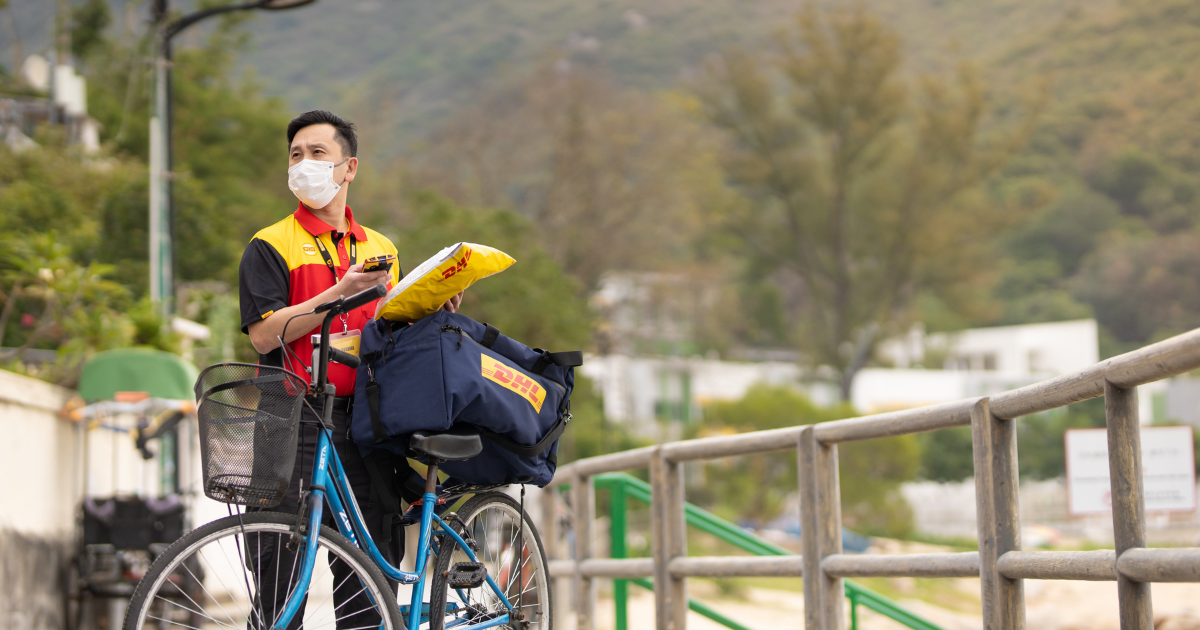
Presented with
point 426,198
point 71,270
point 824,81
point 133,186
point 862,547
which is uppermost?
point 824,81

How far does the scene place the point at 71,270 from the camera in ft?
27.5

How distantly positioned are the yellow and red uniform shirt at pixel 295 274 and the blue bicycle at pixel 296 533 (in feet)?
0.35

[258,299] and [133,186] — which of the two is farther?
[133,186]

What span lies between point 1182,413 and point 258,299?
61.9m

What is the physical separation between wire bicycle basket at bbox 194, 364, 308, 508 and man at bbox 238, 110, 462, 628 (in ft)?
0.45

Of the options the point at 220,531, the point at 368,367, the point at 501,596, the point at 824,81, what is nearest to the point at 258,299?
the point at 368,367

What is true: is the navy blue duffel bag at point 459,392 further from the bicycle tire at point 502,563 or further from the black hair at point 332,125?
the black hair at point 332,125

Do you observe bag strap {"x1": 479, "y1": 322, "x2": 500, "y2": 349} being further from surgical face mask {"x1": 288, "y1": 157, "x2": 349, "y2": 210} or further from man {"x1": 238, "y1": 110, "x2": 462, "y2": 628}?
→ surgical face mask {"x1": 288, "y1": 157, "x2": 349, "y2": 210}

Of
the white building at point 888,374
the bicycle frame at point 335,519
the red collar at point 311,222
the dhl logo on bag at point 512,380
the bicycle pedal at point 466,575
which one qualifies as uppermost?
the white building at point 888,374

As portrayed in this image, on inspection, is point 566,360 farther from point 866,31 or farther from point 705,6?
point 705,6

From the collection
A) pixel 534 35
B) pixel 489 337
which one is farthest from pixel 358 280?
Answer: pixel 534 35

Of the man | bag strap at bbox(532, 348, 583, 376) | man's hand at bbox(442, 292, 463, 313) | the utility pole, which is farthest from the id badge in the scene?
the utility pole

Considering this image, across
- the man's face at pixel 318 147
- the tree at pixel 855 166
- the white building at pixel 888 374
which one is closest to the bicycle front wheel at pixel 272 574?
the man's face at pixel 318 147

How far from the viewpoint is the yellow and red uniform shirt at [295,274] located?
295 cm
